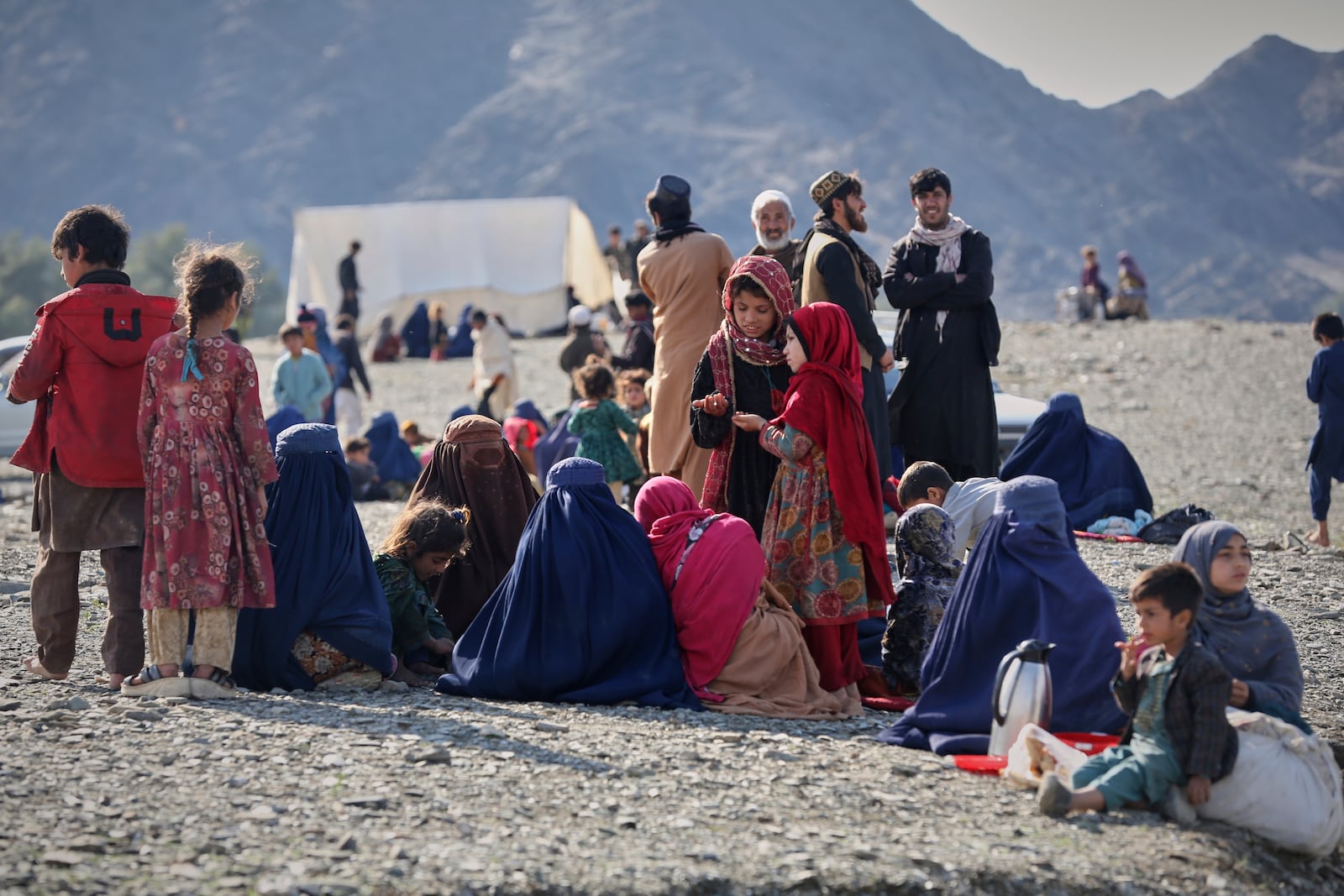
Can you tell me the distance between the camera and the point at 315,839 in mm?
3609

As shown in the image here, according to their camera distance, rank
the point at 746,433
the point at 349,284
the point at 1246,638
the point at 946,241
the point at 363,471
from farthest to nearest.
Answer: the point at 349,284, the point at 363,471, the point at 946,241, the point at 746,433, the point at 1246,638

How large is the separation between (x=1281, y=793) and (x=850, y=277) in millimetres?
3128

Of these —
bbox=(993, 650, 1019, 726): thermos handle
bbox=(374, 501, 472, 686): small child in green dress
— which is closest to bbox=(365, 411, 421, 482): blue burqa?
bbox=(374, 501, 472, 686): small child in green dress

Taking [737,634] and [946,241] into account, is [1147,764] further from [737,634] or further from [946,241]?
[946,241]

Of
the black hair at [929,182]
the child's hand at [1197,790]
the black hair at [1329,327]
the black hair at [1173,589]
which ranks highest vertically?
the black hair at [929,182]

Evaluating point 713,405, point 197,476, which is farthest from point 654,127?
point 197,476

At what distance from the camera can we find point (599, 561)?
509 centimetres

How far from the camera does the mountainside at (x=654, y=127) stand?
91.1 m

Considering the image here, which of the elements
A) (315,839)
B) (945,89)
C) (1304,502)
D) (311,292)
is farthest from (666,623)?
(945,89)

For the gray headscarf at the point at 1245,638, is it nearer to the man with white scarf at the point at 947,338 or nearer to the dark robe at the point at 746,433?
the dark robe at the point at 746,433

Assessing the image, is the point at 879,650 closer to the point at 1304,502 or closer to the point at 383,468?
the point at 383,468

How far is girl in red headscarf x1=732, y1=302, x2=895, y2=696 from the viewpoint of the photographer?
5227mm

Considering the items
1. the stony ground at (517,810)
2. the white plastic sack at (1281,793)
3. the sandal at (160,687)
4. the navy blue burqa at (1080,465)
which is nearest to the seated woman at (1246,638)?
the white plastic sack at (1281,793)

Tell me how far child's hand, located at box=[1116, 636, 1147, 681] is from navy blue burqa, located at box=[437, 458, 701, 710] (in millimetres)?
1493
